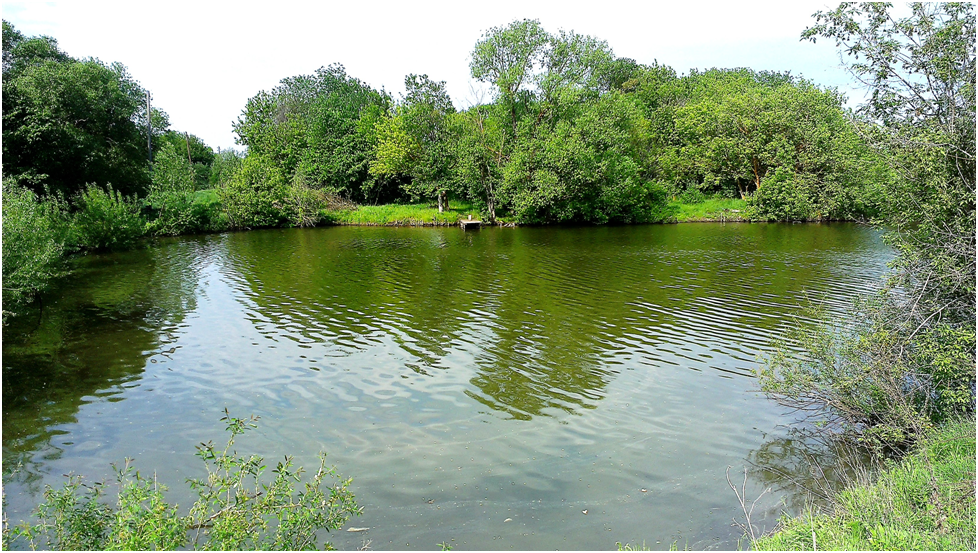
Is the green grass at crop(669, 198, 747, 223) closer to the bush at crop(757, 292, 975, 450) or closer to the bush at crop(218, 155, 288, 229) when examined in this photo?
the bush at crop(218, 155, 288, 229)

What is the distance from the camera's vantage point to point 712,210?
48281 millimetres

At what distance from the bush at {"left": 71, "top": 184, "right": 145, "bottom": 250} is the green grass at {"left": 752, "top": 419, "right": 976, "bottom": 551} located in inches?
1115

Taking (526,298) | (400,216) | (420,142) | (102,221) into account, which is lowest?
(526,298)

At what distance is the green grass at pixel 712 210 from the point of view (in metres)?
46.9

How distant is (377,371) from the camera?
11125mm

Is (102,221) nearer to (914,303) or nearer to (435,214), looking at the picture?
(435,214)

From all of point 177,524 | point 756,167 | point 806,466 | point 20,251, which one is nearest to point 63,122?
point 20,251

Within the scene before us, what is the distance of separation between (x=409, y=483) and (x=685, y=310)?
10.9 metres

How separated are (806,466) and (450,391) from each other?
5.61 metres

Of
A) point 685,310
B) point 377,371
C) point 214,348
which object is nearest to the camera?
point 377,371

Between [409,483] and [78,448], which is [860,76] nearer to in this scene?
[409,483]

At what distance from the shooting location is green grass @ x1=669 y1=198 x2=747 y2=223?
1847 inches

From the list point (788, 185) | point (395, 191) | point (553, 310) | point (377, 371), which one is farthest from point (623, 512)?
point (395, 191)

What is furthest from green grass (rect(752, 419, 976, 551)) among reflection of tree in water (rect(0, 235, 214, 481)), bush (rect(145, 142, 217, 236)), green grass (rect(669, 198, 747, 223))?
green grass (rect(669, 198, 747, 223))
